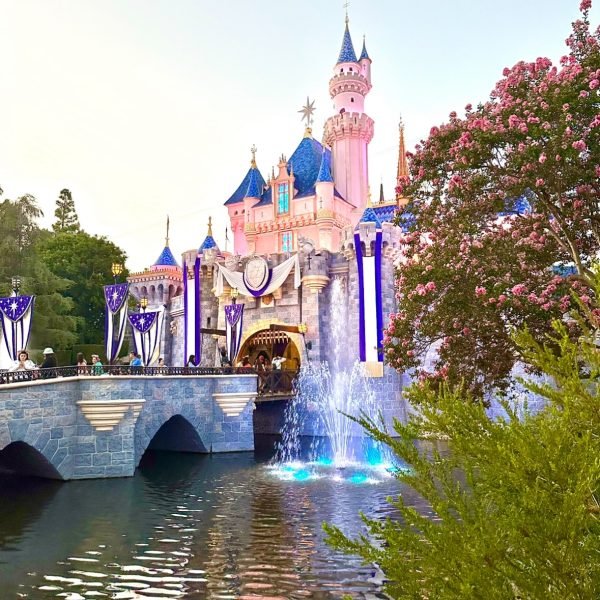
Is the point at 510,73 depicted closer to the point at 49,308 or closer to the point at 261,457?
the point at 261,457

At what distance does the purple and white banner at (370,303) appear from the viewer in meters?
24.0

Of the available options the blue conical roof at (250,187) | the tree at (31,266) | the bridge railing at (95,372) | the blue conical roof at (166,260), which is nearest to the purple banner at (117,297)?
the bridge railing at (95,372)

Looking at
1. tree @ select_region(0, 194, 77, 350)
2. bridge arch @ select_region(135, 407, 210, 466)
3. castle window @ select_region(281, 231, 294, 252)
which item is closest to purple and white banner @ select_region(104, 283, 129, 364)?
bridge arch @ select_region(135, 407, 210, 466)

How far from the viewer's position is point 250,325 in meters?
28.3

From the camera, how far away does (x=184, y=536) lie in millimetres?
9930

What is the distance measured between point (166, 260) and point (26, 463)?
26912 mm

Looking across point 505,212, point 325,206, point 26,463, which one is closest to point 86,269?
point 325,206

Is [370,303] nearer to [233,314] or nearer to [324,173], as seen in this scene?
[233,314]

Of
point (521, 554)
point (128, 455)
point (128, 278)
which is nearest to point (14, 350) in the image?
point (128, 455)

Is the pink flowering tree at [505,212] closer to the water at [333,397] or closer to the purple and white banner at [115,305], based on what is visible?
the purple and white banner at [115,305]

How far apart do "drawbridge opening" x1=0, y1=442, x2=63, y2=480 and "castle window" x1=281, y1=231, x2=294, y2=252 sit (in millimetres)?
21580

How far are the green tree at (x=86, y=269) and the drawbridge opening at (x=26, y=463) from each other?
18.6 m

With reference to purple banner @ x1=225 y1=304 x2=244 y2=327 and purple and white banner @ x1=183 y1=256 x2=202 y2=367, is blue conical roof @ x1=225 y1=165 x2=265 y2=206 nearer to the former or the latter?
purple and white banner @ x1=183 y1=256 x2=202 y2=367

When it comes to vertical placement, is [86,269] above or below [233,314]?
above
